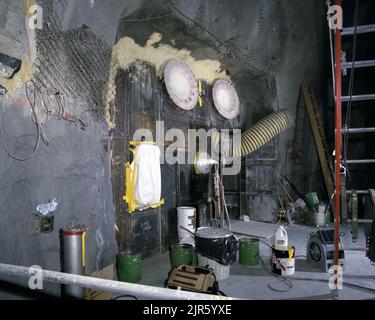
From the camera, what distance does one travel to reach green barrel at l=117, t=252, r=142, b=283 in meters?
3.80

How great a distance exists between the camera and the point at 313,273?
4.23m

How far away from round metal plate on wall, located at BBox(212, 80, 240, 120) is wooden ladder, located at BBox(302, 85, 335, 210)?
2360 millimetres

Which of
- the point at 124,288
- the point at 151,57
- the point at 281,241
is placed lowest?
the point at 281,241

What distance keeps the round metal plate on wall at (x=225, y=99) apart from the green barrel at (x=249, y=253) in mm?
3207

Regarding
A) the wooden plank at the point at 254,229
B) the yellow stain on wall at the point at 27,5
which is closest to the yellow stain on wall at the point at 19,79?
the yellow stain on wall at the point at 27,5

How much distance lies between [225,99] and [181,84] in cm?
176

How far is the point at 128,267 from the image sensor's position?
3.79m

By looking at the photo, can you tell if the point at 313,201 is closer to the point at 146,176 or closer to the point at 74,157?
the point at 146,176

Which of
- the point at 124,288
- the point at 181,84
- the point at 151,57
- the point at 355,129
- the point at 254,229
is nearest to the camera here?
the point at 124,288

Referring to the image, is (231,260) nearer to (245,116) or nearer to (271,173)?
(271,173)

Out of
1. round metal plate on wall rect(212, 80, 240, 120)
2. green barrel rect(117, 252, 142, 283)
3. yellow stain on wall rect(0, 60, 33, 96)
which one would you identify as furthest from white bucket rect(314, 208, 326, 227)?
yellow stain on wall rect(0, 60, 33, 96)

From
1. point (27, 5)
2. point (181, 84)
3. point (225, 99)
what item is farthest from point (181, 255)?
point (225, 99)

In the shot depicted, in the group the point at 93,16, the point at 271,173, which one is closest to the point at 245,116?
the point at 271,173

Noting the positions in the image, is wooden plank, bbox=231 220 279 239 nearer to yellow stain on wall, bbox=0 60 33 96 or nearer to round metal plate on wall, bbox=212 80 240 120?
round metal plate on wall, bbox=212 80 240 120
